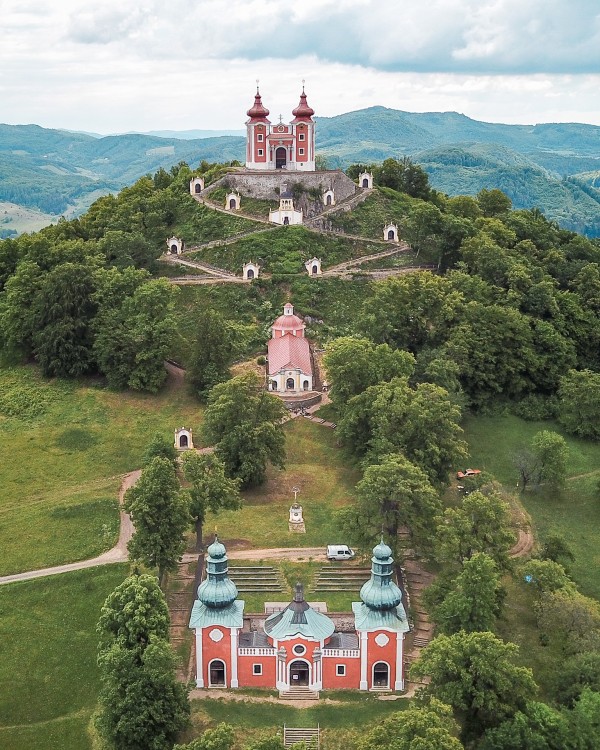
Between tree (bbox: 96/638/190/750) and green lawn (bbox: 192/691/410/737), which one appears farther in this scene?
green lawn (bbox: 192/691/410/737)

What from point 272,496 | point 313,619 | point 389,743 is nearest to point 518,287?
point 272,496

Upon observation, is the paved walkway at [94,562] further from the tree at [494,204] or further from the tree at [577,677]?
the tree at [494,204]

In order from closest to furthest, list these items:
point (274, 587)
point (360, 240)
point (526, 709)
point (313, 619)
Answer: point (526, 709) → point (313, 619) → point (274, 587) → point (360, 240)

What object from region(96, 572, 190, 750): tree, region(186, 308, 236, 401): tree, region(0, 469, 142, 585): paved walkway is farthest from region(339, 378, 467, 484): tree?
region(96, 572, 190, 750): tree

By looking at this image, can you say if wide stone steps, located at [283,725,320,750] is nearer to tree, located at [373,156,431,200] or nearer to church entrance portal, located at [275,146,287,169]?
church entrance portal, located at [275,146,287,169]

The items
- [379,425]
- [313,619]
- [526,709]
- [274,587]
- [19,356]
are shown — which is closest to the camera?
[526,709]

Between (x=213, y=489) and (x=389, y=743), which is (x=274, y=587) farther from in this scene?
(x=389, y=743)
